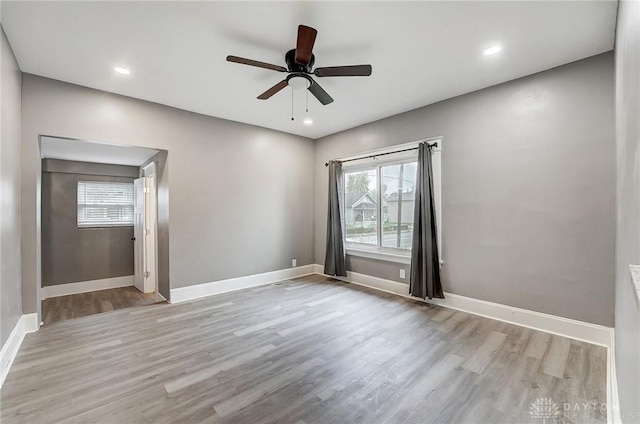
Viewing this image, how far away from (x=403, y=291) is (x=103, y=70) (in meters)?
4.67

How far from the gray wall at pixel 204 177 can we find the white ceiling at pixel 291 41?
1.10ft

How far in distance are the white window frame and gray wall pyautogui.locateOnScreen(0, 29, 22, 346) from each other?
4156 millimetres

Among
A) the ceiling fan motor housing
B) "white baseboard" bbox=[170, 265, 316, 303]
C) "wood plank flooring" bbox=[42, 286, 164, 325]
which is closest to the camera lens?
the ceiling fan motor housing

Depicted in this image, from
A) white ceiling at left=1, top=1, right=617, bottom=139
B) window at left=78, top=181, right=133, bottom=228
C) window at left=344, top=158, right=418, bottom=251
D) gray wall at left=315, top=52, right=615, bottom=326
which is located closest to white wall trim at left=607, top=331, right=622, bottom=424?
gray wall at left=315, top=52, right=615, bottom=326

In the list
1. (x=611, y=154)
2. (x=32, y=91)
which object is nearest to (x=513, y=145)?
(x=611, y=154)

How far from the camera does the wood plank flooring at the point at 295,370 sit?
175cm

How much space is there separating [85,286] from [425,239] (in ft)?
19.9

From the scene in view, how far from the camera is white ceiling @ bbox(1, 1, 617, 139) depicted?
2025 millimetres

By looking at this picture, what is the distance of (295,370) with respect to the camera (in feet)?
7.19

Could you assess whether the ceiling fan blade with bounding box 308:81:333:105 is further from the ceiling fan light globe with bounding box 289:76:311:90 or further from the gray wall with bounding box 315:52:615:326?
the gray wall with bounding box 315:52:615:326

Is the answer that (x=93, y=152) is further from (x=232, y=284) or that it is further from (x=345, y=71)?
(x=345, y=71)

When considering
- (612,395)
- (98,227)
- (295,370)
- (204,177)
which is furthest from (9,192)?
(612,395)

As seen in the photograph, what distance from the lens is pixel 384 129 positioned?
4.39 meters

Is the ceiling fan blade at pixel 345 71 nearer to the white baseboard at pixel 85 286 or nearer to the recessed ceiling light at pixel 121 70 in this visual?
the recessed ceiling light at pixel 121 70
